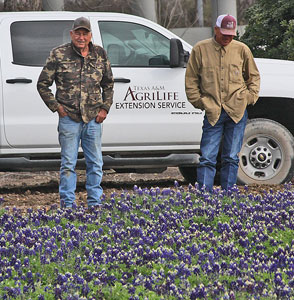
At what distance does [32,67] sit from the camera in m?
10.1

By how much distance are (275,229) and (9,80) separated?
4.29 m

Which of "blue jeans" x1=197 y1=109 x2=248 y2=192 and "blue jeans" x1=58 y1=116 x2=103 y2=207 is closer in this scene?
"blue jeans" x1=58 y1=116 x2=103 y2=207

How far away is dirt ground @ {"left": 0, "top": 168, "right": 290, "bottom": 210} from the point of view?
9927 millimetres

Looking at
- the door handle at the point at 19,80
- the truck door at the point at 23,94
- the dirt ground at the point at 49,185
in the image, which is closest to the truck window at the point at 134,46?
the truck door at the point at 23,94

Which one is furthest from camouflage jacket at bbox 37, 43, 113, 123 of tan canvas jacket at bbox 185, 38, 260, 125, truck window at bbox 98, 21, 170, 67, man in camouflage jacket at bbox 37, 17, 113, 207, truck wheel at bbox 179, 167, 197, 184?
truck wheel at bbox 179, 167, 197, 184

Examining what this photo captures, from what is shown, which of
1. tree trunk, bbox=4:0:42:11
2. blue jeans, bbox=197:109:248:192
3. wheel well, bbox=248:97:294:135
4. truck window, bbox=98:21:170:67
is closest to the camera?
blue jeans, bbox=197:109:248:192

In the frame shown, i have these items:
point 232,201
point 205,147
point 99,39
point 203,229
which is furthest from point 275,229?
point 99,39

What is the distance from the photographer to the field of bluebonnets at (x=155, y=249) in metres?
5.13

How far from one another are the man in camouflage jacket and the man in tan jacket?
0.95 meters

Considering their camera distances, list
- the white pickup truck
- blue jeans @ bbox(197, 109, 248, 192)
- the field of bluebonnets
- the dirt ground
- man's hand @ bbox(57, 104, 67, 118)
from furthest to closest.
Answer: the white pickup truck
the dirt ground
blue jeans @ bbox(197, 109, 248, 192)
man's hand @ bbox(57, 104, 67, 118)
the field of bluebonnets

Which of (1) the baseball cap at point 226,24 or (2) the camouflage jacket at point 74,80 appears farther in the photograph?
(1) the baseball cap at point 226,24

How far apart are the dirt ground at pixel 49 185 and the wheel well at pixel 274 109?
994 millimetres

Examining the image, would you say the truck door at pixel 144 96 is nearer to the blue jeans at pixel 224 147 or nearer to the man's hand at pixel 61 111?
the blue jeans at pixel 224 147

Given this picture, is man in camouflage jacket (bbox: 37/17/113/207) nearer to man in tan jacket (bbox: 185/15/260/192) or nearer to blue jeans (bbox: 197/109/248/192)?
man in tan jacket (bbox: 185/15/260/192)
